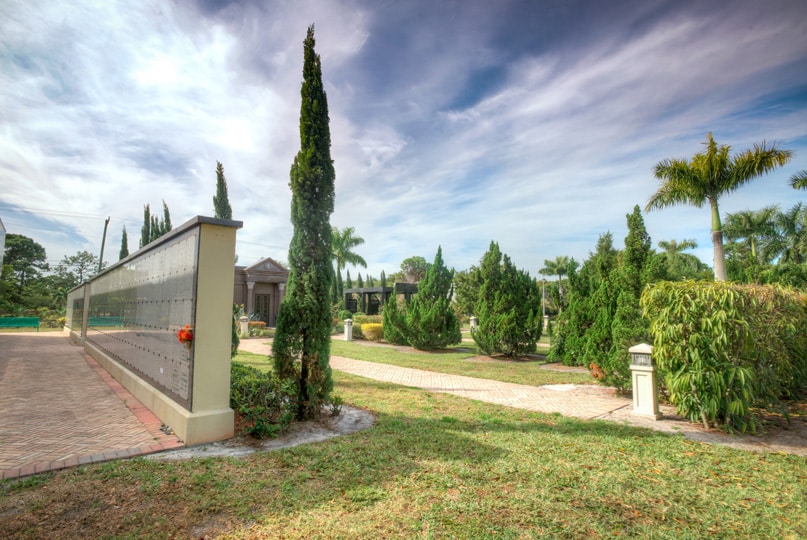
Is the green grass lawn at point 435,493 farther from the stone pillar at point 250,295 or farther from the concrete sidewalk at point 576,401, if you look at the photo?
the stone pillar at point 250,295

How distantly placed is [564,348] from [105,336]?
1244 cm

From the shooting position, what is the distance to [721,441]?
4.56 metres

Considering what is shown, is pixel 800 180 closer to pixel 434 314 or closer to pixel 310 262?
pixel 434 314

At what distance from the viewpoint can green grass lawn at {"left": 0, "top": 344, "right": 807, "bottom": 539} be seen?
102 inches

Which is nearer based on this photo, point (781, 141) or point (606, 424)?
point (606, 424)

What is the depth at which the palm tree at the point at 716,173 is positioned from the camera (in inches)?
509

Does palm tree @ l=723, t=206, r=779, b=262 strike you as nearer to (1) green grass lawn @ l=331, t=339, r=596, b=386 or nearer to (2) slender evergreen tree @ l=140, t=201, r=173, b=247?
(1) green grass lawn @ l=331, t=339, r=596, b=386

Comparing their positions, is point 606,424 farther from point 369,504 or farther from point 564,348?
point 564,348

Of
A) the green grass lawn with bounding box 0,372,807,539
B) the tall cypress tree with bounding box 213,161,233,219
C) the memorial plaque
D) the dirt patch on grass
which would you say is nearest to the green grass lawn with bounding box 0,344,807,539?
the green grass lawn with bounding box 0,372,807,539

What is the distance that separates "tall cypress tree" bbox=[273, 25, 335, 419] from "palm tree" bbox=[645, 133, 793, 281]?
548 inches

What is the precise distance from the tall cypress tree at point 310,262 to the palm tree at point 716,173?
13920 mm

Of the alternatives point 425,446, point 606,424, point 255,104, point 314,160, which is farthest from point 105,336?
point 606,424

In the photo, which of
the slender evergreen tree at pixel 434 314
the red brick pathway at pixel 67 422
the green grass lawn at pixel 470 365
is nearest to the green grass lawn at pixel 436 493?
the red brick pathway at pixel 67 422

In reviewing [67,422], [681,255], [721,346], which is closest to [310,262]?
[67,422]
